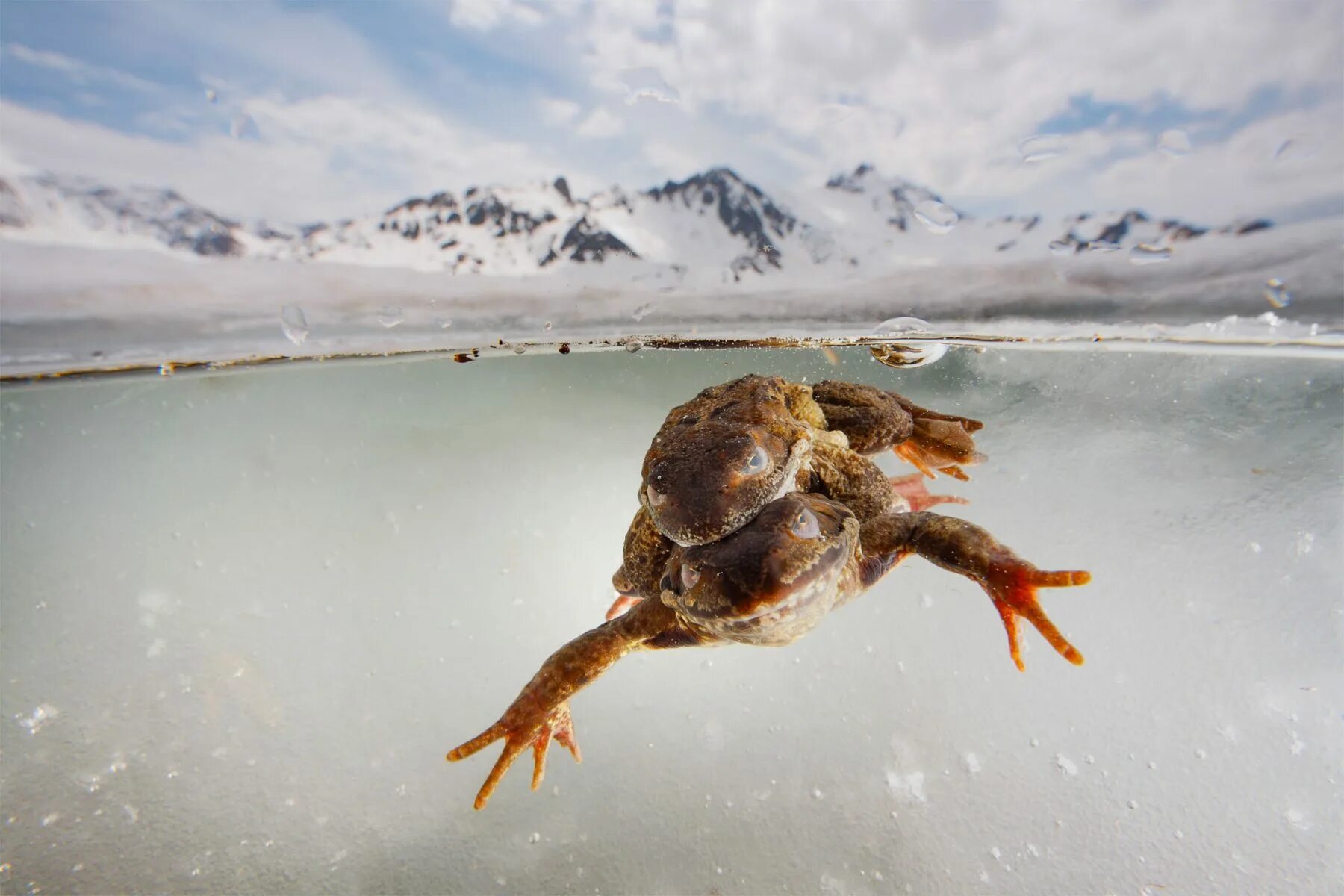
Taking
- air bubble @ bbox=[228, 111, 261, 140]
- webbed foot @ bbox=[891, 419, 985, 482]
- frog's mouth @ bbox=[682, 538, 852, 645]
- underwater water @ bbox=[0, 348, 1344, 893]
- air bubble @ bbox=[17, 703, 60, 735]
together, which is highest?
air bubble @ bbox=[228, 111, 261, 140]

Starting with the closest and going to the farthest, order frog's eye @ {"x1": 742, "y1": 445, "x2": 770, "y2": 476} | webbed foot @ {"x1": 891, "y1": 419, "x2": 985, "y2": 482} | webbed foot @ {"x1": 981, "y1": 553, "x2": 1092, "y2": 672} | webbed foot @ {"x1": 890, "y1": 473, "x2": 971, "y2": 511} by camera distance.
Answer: webbed foot @ {"x1": 981, "y1": 553, "x2": 1092, "y2": 672}
frog's eye @ {"x1": 742, "y1": 445, "x2": 770, "y2": 476}
webbed foot @ {"x1": 891, "y1": 419, "x2": 985, "y2": 482}
webbed foot @ {"x1": 890, "y1": 473, "x2": 971, "y2": 511}

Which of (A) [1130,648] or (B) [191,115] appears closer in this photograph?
(B) [191,115]

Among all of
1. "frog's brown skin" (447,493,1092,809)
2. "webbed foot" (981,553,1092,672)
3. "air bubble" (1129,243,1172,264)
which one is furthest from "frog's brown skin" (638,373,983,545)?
"air bubble" (1129,243,1172,264)

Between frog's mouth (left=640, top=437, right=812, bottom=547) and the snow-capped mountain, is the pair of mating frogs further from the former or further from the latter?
the snow-capped mountain

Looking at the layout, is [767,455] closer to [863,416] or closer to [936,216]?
[863,416]

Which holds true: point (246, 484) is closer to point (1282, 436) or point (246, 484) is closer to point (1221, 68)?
point (1221, 68)

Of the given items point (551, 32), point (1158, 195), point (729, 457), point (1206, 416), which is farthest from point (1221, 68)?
point (1206, 416)

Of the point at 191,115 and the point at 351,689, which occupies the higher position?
the point at 191,115
